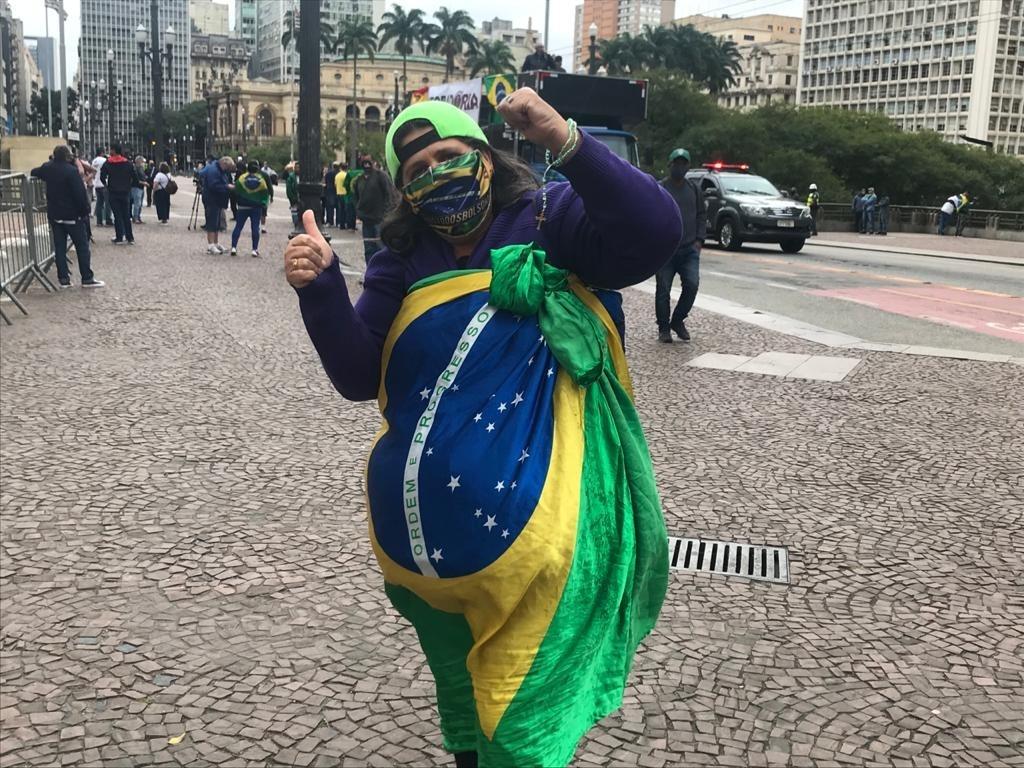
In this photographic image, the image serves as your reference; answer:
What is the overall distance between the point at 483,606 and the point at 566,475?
1.00 ft

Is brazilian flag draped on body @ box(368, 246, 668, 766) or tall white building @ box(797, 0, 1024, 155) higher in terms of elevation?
tall white building @ box(797, 0, 1024, 155)

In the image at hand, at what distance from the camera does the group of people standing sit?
37.2 m

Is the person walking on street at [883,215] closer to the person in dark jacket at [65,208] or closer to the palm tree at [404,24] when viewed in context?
the person in dark jacket at [65,208]

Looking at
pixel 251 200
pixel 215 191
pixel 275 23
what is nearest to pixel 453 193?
pixel 251 200

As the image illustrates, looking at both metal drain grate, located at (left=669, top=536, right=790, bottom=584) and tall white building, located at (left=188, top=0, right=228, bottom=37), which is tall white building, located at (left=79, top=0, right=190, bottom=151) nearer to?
tall white building, located at (left=188, top=0, right=228, bottom=37)

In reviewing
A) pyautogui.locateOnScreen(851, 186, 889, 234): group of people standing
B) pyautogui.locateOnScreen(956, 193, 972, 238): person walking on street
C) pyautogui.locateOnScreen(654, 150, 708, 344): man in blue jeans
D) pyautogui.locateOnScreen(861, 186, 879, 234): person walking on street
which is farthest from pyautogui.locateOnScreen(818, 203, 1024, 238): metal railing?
pyautogui.locateOnScreen(654, 150, 708, 344): man in blue jeans

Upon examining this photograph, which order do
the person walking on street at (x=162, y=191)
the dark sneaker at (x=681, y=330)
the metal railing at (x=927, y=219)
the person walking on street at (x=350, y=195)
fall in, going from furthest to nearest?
the metal railing at (x=927, y=219) < the person walking on street at (x=162, y=191) < the person walking on street at (x=350, y=195) < the dark sneaker at (x=681, y=330)

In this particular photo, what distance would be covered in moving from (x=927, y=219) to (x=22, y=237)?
1460 inches

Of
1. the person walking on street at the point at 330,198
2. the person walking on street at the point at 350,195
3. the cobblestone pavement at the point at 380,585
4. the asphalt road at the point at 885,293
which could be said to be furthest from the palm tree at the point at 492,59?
the cobblestone pavement at the point at 380,585

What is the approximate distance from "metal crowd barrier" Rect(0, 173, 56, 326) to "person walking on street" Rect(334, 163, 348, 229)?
10087 millimetres

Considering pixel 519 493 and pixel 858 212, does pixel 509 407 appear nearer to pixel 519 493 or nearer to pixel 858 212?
pixel 519 493

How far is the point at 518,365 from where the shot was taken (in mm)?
2020

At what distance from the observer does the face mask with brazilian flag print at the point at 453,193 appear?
2.10m

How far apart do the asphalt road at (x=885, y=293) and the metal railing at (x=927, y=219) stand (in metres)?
16.1
